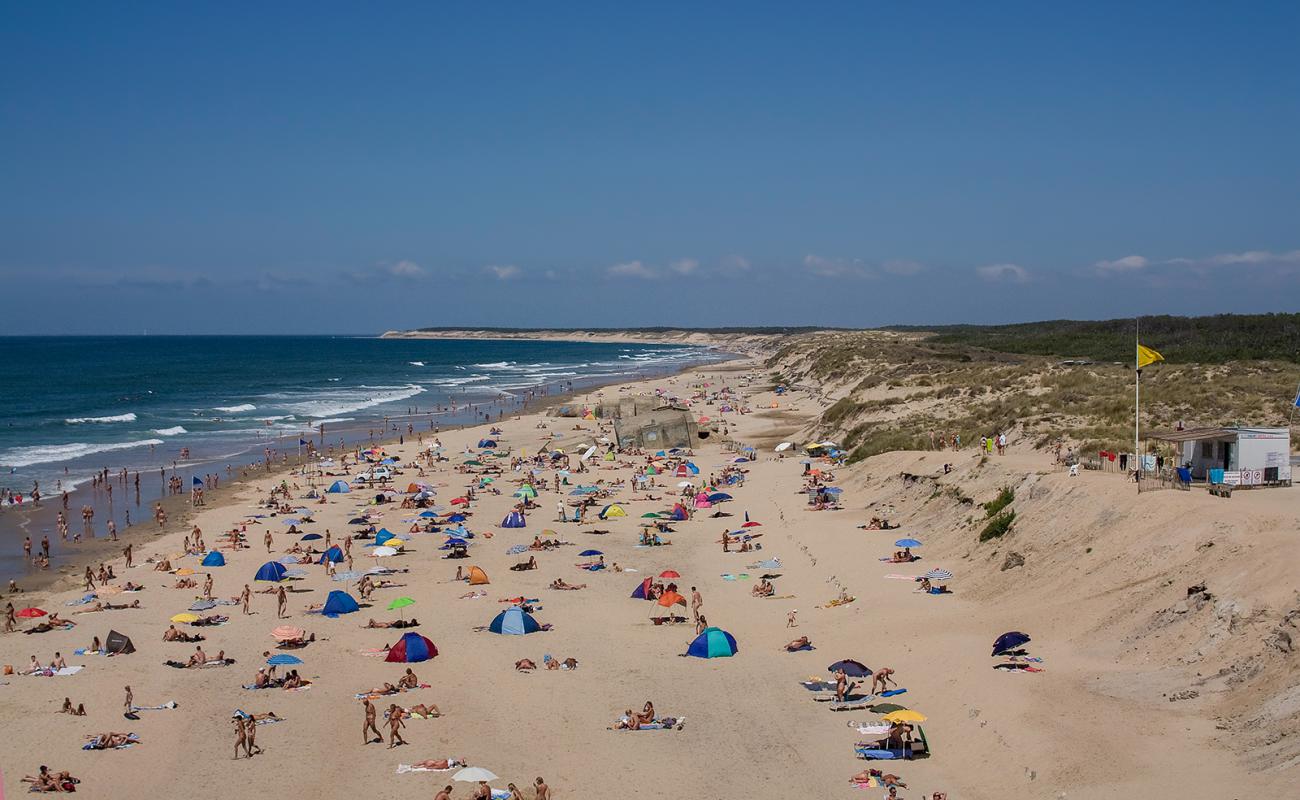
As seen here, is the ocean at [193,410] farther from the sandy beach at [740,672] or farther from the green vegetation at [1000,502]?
the green vegetation at [1000,502]

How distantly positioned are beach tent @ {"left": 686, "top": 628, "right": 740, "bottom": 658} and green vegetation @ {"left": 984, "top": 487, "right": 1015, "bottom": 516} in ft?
31.0

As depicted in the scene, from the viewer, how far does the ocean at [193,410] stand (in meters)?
46.7

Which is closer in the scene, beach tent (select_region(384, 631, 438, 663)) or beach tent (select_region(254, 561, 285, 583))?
beach tent (select_region(384, 631, 438, 663))

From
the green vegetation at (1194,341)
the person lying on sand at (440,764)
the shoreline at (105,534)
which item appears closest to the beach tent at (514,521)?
the shoreline at (105,534)

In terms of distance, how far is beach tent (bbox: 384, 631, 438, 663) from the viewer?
68.1 feet

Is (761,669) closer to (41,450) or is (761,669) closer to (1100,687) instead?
(1100,687)

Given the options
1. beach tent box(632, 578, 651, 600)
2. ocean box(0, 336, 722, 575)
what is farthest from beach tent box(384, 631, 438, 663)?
ocean box(0, 336, 722, 575)

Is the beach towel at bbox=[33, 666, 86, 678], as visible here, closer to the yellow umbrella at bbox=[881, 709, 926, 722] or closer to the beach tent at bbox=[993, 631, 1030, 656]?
the yellow umbrella at bbox=[881, 709, 926, 722]

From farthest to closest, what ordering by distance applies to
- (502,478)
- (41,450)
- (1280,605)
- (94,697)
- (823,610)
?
(41,450), (502,478), (823,610), (94,697), (1280,605)

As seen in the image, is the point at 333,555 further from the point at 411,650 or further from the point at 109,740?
the point at 109,740

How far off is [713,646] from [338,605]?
31.4ft

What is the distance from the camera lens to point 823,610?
2350cm

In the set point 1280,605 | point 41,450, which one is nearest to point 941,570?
point 1280,605

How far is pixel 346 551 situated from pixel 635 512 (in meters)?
11.3
